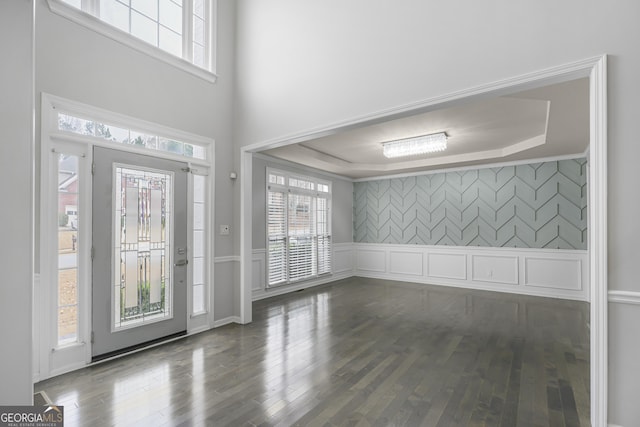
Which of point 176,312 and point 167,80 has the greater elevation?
point 167,80

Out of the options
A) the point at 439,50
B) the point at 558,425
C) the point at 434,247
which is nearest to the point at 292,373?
the point at 558,425

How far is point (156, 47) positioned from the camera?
3.64 metres

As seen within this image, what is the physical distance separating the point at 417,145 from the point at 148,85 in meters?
3.96

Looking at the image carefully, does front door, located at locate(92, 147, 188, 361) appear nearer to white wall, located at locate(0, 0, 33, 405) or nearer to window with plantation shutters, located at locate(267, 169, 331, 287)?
white wall, located at locate(0, 0, 33, 405)

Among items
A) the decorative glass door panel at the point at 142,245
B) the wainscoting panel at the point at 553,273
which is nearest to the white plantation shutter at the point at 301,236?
the decorative glass door panel at the point at 142,245

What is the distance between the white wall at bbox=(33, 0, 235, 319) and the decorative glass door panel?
27.3 inches

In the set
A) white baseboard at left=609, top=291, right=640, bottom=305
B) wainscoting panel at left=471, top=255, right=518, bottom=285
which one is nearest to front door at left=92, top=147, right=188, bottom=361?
white baseboard at left=609, top=291, right=640, bottom=305

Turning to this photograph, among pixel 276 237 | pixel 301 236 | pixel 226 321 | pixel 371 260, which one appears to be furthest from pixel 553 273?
pixel 226 321

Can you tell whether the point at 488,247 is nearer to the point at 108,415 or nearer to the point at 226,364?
the point at 226,364

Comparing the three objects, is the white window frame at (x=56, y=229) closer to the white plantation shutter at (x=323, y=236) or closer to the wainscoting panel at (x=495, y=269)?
the white plantation shutter at (x=323, y=236)

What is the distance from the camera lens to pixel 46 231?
281 centimetres

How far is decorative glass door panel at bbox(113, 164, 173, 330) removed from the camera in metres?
3.34

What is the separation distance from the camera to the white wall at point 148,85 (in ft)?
9.50

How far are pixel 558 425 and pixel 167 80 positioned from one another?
499cm
